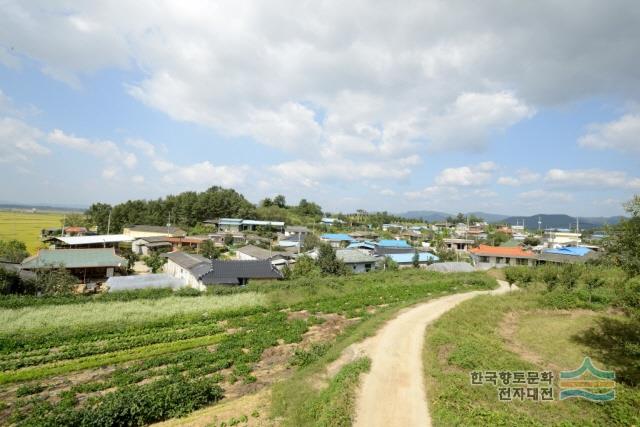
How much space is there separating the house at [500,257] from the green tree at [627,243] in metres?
42.4

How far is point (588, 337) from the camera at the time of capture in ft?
69.5

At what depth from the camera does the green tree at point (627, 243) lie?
15.0m

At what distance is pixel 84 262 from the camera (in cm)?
3916

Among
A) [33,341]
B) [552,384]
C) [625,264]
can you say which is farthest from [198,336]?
[625,264]

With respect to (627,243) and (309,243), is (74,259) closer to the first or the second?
(309,243)

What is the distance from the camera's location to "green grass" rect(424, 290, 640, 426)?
1190cm

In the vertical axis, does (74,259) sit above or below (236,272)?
above

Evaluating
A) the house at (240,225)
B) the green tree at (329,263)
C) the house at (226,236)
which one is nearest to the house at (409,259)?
the green tree at (329,263)

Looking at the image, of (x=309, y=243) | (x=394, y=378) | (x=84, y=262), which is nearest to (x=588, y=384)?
(x=394, y=378)

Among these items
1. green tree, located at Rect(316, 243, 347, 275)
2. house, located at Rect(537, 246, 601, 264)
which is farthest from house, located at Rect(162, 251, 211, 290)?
house, located at Rect(537, 246, 601, 264)

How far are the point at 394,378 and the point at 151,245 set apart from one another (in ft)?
197

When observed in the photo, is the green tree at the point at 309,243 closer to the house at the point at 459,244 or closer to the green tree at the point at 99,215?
the house at the point at 459,244

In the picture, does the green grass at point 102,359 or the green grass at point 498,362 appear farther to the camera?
the green grass at point 102,359

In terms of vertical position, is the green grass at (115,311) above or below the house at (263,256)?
below
